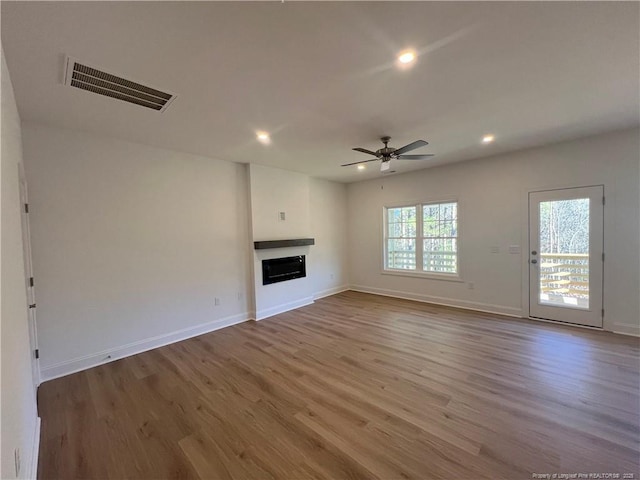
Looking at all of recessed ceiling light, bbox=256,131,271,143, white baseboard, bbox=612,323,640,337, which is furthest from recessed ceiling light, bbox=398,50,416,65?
white baseboard, bbox=612,323,640,337

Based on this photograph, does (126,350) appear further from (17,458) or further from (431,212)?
(431,212)

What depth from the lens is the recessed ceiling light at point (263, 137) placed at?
3.41 metres

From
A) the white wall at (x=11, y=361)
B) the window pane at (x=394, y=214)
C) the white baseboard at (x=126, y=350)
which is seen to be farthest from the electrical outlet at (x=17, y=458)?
the window pane at (x=394, y=214)

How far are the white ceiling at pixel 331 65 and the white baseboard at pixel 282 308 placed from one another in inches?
117

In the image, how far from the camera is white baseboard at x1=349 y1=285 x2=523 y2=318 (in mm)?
4723

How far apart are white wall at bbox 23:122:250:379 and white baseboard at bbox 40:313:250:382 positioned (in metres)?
0.01

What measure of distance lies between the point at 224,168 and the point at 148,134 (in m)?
1.34

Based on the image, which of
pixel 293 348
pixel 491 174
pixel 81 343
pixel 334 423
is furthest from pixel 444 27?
pixel 81 343

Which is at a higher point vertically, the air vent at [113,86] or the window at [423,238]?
the air vent at [113,86]

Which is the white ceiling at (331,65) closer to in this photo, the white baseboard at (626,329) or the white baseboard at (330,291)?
the white baseboard at (626,329)

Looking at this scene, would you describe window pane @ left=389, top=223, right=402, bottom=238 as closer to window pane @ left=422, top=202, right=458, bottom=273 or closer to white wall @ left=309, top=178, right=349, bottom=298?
window pane @ left=422, top=202, right=458, bottom=273

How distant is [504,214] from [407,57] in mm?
3876

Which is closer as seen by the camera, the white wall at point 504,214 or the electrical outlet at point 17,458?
the electrical outlet at point 17,458

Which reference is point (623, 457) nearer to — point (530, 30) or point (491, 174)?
point (530, 30)
